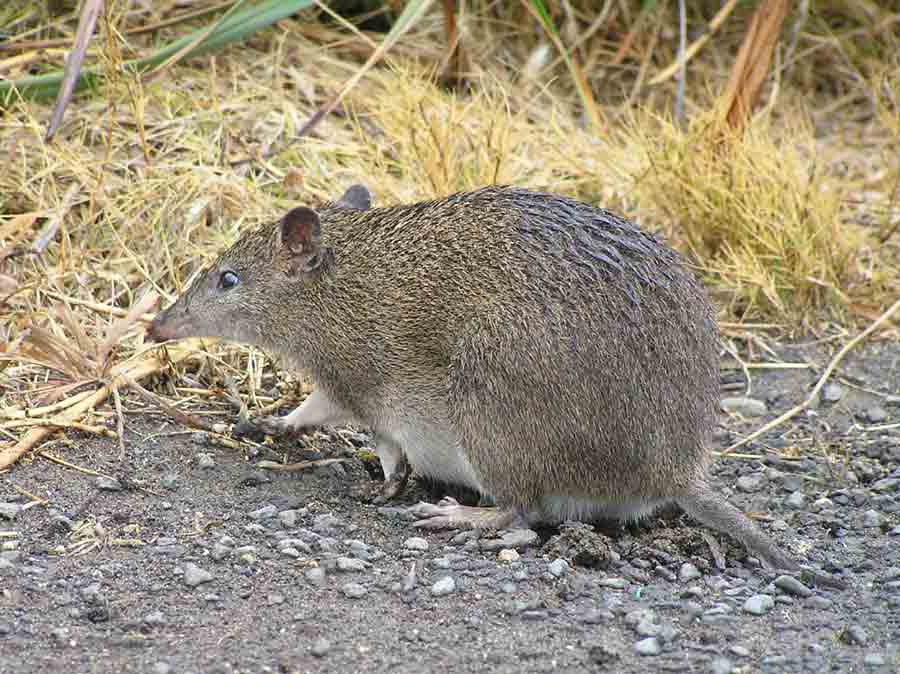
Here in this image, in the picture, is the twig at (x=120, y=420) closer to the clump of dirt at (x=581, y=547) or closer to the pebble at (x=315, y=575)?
the pebble at (x=315, y=575)

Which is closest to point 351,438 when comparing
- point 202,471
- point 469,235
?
point 202,471

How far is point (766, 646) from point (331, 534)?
1670 millimetres

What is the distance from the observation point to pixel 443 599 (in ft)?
14.8

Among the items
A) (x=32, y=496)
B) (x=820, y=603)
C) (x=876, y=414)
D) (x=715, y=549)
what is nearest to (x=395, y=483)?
(x=715, y=549)

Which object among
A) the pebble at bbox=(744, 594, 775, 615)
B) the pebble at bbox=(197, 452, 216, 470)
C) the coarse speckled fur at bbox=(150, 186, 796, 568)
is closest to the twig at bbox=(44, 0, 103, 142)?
the coarse speckled fur at bbox=(150, 186, 796, 568)

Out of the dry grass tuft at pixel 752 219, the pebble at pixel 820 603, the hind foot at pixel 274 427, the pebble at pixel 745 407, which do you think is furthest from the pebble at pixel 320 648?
the dry grass tuft at pixel 752 219

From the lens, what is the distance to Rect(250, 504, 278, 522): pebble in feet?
16.8

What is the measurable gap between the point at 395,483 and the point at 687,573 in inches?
51.5

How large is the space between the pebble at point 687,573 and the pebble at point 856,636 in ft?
2.12

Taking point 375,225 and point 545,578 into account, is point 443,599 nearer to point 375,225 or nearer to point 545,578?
point 545,578

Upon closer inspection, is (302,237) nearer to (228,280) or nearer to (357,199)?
(228,280)

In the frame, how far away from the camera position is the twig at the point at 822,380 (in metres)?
6.41

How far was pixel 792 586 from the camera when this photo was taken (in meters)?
4.79

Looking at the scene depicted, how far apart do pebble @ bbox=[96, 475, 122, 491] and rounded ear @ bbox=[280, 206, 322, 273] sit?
1.15 metres
